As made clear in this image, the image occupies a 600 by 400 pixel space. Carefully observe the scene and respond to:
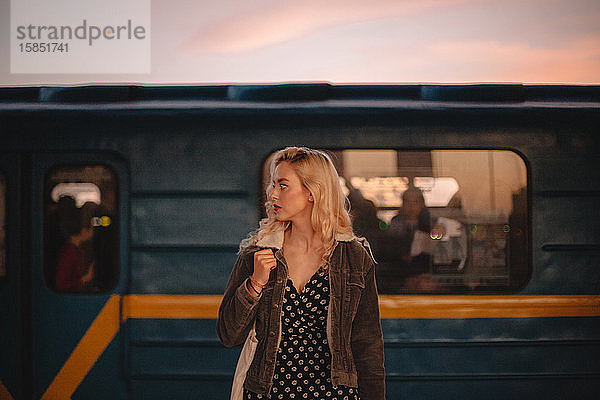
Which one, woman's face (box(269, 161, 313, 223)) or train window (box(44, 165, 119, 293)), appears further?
train window (box(44, 165, 119, 293))

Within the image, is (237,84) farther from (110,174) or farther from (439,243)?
(439,243)

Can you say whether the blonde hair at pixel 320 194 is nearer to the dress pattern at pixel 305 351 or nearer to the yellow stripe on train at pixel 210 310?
the dress pattern at pixel 305 351

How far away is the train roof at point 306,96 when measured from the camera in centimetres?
394

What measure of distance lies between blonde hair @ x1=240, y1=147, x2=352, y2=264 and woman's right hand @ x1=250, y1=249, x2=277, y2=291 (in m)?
0.14

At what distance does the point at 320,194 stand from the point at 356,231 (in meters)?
1.82

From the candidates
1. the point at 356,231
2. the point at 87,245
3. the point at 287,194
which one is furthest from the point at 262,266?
the point at 87,245

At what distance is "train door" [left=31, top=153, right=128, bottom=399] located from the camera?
3.96 m

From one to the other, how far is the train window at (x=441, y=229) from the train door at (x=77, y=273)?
1603 mm

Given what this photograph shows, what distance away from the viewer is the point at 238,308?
211 centimetres

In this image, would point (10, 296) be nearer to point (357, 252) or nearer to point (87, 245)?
point (87, 245)

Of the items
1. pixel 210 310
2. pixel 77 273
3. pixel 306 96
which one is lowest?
pixel 210 310

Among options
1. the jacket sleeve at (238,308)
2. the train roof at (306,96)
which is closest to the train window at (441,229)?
the train roof at (306,96)

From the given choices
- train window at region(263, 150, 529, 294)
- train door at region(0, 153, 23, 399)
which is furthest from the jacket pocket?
train door at region(0, 153, 23, 399)

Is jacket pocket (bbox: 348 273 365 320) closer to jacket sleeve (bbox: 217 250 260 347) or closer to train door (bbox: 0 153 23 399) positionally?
jacket sleeve (bbox: 217 250 260 347)
